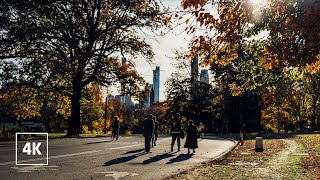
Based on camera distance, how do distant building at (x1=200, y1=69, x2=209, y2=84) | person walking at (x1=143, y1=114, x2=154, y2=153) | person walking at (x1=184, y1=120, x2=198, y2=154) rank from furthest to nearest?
distant building at (x1=200, y1=69, x2=209, y2=84), person walking at (x1=184, y1=120, x2=198, y2=154), person walking at (x1=143, y1=114, x2=154, y2=153)

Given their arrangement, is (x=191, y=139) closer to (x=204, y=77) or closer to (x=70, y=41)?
(x=70, y=41)

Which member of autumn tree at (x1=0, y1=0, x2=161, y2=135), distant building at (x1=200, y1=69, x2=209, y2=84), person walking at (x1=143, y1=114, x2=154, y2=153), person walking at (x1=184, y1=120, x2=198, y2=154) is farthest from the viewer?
distant building at (x1=200, y1=69, x2=209, y2=84)

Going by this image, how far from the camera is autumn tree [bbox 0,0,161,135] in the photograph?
26734 millimetres

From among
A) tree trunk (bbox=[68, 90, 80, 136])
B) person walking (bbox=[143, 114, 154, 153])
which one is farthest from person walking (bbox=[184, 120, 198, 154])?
tree trunk (bbox=[68, 90, 80, 136])

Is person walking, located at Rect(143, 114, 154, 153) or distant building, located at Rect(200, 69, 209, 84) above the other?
distant building, located at Rect(200, 69, 209, 84)

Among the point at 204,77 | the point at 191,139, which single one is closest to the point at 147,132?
the point at 191,139

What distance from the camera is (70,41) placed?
2756 cm

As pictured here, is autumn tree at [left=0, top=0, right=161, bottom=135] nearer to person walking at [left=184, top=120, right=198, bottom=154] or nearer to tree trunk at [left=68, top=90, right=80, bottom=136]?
tree trunk at [left=68, top=90, right=80, bottom=136]

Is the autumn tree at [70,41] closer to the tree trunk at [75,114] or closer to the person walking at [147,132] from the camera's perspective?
the tree trunk at [75,114]

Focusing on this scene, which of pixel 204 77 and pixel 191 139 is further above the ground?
pixel 204 77

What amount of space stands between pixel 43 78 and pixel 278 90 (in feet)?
167

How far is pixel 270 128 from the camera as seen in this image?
89.2 metres

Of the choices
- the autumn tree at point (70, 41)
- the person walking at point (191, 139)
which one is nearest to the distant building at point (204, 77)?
the autumn tree at point (70, 41)

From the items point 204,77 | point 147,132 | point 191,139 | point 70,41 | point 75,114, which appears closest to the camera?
point 147,132
